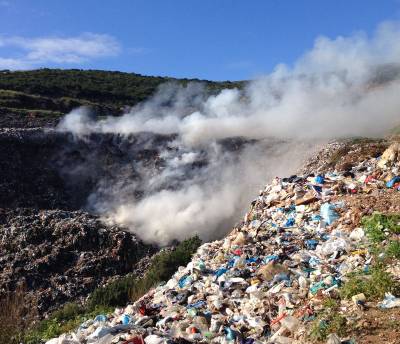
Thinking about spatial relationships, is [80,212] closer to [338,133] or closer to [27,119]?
[338,133]

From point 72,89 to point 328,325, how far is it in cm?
4414

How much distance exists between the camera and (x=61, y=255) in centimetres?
1559

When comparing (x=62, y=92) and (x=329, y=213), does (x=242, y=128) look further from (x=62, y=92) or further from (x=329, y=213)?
(x=62, y=92)

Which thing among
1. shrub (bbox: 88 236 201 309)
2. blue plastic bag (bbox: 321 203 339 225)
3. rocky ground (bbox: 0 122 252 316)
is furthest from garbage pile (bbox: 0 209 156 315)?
blue plastic bag (bbox: 321 203 339 225)

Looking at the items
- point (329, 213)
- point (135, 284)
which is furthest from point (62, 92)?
point (329, 213)

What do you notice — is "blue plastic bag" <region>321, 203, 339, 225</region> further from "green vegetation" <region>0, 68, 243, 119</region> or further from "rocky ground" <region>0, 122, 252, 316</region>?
"green vegetation" <region>0, 68, 243, 119</region>

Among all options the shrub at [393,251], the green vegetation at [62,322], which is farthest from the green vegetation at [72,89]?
the shrub at [393,251]

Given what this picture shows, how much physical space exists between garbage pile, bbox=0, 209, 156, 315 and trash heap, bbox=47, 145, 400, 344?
539 cm

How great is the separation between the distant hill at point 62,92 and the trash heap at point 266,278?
882 inches

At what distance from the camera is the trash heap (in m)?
6.33

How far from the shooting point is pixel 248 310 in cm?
688

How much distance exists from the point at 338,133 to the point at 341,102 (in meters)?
3.63

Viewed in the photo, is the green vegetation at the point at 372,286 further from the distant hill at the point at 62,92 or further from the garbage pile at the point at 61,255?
the distant hill at the point at 62,92

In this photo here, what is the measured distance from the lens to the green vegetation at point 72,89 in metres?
37.8
